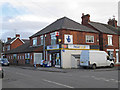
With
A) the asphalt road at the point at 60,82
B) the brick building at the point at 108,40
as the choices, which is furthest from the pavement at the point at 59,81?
the brick building at the point at 108,40

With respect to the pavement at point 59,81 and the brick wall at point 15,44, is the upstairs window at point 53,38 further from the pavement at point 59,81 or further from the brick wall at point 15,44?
the brick wall at point 15,44

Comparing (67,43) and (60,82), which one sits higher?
(67,43)

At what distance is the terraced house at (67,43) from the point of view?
86.1ft

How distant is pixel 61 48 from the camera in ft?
84.0

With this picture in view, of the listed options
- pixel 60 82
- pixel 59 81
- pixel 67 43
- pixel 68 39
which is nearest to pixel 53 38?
pixel 68 39

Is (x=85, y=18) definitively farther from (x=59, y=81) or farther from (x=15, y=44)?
(x=15, y=44)

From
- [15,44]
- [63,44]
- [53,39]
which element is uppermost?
[15,44]

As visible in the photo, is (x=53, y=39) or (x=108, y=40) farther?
(x=108, y=40)

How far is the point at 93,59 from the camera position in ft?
77.6

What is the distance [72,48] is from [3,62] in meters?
16.8

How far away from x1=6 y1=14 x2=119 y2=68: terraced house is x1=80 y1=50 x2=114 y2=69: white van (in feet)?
8.64

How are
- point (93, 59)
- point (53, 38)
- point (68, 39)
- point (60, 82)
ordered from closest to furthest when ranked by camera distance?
1. point (60, 82)
2. point (93, 59)
3. point (68, 39)
4. point (53, 38)

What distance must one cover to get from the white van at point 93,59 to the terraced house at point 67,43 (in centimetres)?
263

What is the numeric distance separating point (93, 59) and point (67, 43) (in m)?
5.24
